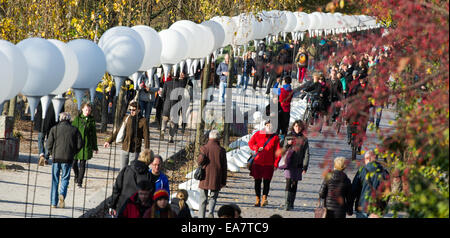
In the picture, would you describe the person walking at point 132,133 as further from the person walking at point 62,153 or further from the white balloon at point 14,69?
the white balloon at point 14,69

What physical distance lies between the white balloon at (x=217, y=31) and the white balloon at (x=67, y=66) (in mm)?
5120

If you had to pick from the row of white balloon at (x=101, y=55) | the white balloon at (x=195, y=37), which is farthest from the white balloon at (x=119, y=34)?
the white balloon at (x=195, y=37)

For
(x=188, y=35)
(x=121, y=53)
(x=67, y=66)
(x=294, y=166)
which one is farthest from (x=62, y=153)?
(x=294, y=166)

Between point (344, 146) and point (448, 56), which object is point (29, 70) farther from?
point (344, 146)

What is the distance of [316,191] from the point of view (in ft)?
51.1

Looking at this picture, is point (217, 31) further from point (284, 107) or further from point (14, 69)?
point (14, 69)

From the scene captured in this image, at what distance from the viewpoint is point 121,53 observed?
11070 mm

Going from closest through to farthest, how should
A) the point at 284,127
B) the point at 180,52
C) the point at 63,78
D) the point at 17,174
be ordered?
1. the point at 63,78
2. the point at 180,52
3. the point at 17,174
4. the point at 284,127

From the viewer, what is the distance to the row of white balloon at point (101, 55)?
8.54m

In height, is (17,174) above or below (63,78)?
below

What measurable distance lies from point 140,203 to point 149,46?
3.64m

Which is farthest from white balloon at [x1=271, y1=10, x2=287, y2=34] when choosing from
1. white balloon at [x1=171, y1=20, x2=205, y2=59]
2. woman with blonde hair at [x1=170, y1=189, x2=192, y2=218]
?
woman with blonde hair at [x1=170, y1=189, x2=192, y2=218]
